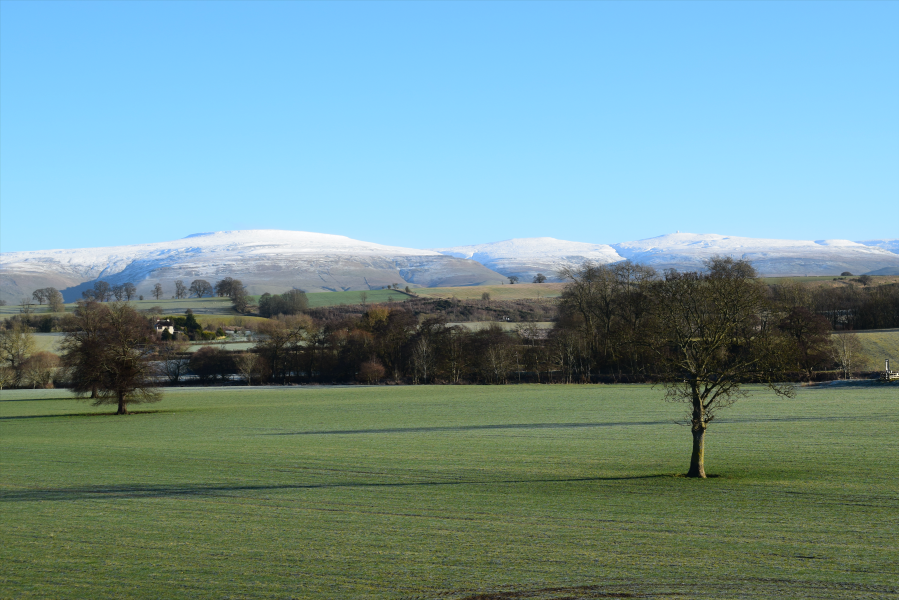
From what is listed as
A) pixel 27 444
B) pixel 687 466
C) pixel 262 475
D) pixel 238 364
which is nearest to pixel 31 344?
pixel 238 364

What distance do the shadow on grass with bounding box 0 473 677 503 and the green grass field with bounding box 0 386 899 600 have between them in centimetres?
11

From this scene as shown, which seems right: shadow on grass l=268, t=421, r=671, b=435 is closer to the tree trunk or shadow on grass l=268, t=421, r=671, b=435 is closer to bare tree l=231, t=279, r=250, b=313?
the tree trunk

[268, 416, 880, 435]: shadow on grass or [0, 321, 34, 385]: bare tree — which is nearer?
[268, 416, 880, 435]: shadow on grass

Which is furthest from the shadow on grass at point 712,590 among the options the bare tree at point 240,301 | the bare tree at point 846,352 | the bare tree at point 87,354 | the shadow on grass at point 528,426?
the bare tree at point 240,301

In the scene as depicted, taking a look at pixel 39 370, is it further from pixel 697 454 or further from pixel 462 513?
pixel 697 454

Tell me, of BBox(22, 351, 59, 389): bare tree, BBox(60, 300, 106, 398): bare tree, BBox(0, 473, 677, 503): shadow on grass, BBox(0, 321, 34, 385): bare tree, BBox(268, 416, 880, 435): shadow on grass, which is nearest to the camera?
BBox(0, 473, 677, 503): shadow on grass

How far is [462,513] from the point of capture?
1662cm

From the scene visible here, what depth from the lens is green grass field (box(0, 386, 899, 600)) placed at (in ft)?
38.2

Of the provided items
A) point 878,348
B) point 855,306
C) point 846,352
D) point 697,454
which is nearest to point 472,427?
point 697,454

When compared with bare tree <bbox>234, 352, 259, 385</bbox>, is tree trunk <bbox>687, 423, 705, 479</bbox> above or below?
above

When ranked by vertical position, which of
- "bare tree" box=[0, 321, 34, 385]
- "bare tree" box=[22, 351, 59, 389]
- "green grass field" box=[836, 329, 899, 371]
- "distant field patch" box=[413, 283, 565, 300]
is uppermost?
"distant field patch" box=[413, 283, 565, 300]

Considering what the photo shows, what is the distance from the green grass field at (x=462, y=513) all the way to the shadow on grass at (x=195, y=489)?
0.36 feet

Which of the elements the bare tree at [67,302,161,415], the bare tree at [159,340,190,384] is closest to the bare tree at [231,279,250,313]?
the bare tree at [159,340,190,384]

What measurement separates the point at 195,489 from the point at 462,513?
8.51m
